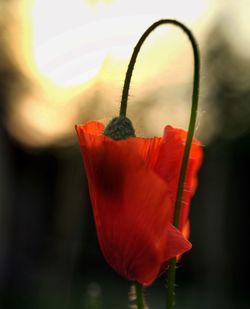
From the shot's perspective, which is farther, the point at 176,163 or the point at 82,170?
the point at 82,170

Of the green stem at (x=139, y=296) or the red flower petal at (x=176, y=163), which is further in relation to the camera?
the red flower petal at (x=176, y=163)

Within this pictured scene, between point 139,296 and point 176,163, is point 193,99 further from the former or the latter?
point 139,296

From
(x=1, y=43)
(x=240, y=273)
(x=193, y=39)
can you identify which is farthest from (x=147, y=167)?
(x=1, y=43)

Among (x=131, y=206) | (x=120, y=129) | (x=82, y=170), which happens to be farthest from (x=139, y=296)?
(x=82, y=170)

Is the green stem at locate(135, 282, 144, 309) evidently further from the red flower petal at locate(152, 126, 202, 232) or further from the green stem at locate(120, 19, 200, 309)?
the red flower petal at locate(152, 126, 202, 232)

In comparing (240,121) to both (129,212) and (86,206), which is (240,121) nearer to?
(86,206)

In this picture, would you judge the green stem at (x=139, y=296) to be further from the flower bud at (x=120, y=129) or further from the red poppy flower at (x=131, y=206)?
the flower bud at (x=120, y=129)

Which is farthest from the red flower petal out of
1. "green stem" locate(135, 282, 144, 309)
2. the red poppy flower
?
"green stem" locate(135, 282, 144, 309)

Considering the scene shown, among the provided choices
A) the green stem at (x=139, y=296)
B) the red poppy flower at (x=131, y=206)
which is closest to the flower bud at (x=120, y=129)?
the red poppy flower at (x=131, y=206)
